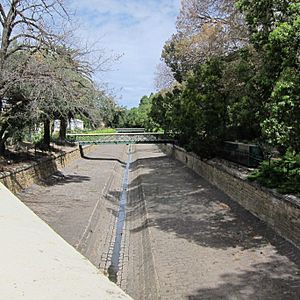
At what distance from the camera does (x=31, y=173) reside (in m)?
19.3

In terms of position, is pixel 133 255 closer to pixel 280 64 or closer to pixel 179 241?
pixel 179 241

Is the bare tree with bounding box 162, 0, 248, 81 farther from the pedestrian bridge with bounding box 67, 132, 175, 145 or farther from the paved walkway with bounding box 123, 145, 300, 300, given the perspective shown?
the pedestrian bridge with bounding box 67, 132, 175, 145

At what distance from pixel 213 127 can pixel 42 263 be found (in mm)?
15250

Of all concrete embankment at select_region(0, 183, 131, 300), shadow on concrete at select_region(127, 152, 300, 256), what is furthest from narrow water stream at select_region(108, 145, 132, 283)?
concrete embankment at select_region(0, 183, 131, 300)

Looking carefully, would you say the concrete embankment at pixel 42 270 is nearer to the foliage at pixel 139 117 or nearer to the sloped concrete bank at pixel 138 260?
the sloped concrete bank at pixel 138 260

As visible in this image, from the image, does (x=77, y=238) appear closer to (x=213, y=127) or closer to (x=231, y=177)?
(x=231, y=177)

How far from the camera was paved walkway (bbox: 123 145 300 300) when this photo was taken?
7.38 metres

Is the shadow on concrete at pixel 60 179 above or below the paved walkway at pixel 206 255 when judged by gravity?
below

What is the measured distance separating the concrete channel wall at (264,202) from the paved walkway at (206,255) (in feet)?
0.79

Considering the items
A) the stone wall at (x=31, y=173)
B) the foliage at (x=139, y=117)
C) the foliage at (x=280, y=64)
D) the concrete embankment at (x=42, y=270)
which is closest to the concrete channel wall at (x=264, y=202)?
the foliage at (x=280, y=64)

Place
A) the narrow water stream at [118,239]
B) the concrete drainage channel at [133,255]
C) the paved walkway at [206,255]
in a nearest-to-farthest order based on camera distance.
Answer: the paved walkway at [206,255], the concrete drainage channel at [133,255], the narrow water stream at [118,239]

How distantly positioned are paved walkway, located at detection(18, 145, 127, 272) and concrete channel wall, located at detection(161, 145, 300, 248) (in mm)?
4408

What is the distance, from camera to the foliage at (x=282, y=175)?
1071 centimetres

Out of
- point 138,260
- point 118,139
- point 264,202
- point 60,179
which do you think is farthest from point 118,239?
point 118,139
